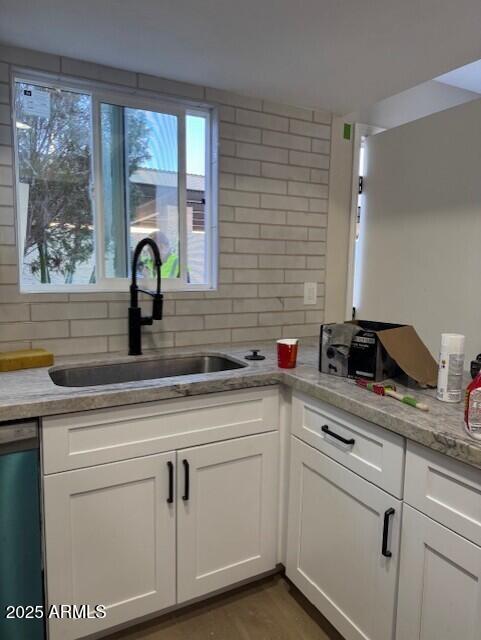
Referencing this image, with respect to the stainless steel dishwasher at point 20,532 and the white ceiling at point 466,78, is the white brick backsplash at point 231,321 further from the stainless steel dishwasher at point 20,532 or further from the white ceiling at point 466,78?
the white ceiling at point 466,78

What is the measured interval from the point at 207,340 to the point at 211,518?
2.67ft

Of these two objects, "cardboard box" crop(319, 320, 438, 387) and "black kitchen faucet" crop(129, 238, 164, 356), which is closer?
"cardboard box" crop(319, 320, 438, 387)

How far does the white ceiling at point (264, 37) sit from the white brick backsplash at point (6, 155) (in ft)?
1.23

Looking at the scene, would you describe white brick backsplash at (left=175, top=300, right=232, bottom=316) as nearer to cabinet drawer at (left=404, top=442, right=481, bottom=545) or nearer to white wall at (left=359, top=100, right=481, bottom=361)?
white wall at (left=359, top=100, right=481, bottom=361)

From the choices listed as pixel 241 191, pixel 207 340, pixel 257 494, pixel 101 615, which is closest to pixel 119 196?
pixel 241 191

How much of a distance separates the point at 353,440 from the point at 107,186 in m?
1.43

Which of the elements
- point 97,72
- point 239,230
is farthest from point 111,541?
point 97,72

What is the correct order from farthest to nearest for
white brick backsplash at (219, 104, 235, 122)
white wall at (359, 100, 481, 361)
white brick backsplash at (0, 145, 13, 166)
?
white brick backsplash at (219, 104, 235, 122)
white wall at (359, 100, 481, 361)
white brick backsplash at (0, 145, 13, 166)

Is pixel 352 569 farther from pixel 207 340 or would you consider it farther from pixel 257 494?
pixel 207 340

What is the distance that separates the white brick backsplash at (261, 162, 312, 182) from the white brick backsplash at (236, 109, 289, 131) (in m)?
0.18

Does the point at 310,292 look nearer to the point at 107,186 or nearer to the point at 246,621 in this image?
the point at 107,186

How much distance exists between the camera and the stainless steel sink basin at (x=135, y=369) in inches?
66.1

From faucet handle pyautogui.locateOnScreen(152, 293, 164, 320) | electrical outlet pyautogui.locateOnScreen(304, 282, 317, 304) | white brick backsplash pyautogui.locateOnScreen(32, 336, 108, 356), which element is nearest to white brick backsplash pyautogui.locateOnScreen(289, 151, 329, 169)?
electrical outlet pyautogui.locateOnScreen(304, 282, 317, 304)

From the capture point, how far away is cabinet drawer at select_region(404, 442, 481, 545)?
0.97 m
